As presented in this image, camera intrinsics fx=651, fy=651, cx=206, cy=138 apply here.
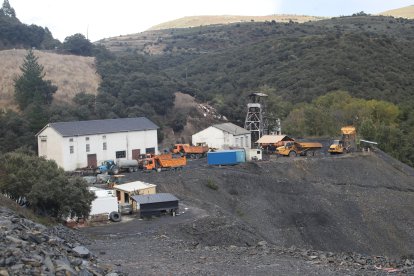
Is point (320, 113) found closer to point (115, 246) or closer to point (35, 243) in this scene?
point (115, 246)

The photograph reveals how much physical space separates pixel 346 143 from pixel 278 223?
62.1 ft

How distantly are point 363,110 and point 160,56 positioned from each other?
7449 cm

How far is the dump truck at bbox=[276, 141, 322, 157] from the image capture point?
5066 centimetres

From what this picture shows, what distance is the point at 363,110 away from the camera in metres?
69.9

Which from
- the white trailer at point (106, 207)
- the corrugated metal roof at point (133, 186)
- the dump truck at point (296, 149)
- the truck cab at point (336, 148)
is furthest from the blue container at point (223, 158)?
the white trailer at point (106, 207)

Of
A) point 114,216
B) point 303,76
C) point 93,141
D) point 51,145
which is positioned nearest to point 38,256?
point 114,216

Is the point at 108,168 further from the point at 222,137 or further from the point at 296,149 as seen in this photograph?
the point at 296,149

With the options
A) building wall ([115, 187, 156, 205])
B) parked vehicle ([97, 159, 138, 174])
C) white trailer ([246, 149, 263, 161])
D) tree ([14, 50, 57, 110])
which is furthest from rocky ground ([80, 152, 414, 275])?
tree ([14, 50, 57, 110])

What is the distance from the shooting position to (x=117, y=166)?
43688mm

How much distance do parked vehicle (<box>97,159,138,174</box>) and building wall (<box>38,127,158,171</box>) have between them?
1.99 m

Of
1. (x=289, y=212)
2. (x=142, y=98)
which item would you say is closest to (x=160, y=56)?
(x=142, y=98)

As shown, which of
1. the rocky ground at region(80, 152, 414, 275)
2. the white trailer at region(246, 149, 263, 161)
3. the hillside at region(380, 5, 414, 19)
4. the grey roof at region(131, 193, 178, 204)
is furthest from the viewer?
the hillside at region(380, 5, 414, 19)

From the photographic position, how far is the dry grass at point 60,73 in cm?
7056

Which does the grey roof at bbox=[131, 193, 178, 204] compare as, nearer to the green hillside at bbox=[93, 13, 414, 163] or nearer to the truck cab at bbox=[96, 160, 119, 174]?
the truck cab at bbox=[96, 160, 119, 174]
